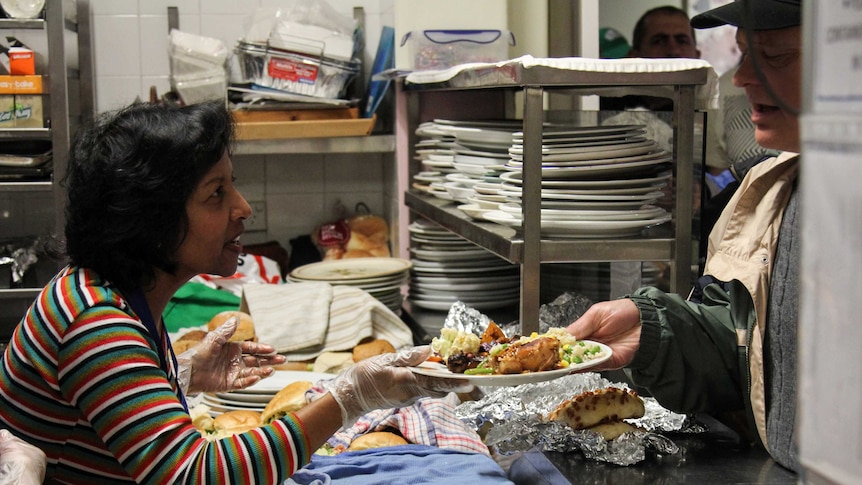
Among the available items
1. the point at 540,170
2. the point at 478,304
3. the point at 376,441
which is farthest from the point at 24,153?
the point at 540,170

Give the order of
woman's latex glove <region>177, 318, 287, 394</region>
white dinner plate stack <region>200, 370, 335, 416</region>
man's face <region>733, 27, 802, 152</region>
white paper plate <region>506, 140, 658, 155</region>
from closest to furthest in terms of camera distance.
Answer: man's face <region>733, 27, 802, 152</region>
woman's latex glove <region>177, 318, 287, 394</region>
white paper plate <region>506, 140, 658, 155</region>
white dinner plate stack <region>200, 370, 335, 416</region>

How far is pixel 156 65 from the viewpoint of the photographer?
4.57 metres

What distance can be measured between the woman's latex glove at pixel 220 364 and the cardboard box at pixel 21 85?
226 cm

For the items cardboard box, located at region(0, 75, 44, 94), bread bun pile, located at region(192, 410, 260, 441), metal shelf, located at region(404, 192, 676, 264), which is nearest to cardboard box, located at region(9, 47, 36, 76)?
cardboard box, located at region(0, 75, 44, 94)

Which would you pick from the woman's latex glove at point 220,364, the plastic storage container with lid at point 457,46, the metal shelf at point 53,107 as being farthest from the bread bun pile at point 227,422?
the metal shelf at point 53,107

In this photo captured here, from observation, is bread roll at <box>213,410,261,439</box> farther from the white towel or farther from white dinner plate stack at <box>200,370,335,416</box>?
the white towel

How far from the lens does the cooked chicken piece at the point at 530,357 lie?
5.95ft

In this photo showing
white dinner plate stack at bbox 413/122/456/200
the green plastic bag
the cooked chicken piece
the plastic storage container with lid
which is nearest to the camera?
the cooked chicken piece

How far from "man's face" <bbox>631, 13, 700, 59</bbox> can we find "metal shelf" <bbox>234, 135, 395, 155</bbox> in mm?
1338

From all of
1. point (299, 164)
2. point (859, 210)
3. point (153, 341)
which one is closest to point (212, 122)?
point (153, 341)

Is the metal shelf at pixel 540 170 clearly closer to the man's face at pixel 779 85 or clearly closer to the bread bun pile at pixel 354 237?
the man's face at pixel 779 85

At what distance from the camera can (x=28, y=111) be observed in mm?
3998

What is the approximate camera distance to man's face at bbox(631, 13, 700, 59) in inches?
178

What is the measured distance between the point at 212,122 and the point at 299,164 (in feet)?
9.84
